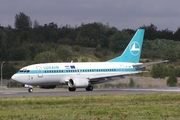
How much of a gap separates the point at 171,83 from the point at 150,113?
157ft

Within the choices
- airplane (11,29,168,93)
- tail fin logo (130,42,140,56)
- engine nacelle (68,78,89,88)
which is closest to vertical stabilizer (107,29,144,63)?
tail fin logo (130,42,140,56)

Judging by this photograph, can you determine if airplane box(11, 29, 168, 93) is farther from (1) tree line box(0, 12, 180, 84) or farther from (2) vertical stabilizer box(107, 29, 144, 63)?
(1) tree line box(0, 12, 180, 84)

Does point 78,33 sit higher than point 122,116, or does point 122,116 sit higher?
point 78,33

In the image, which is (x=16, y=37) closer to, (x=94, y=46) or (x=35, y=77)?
(x=94, y=46)

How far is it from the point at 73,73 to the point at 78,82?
5.53 feet

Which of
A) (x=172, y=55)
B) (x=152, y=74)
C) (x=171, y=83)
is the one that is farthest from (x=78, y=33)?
(x=171, y=83)

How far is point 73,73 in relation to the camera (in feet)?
199

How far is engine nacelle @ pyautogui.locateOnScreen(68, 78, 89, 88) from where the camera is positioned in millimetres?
59094

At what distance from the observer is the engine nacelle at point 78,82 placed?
59.1 meters

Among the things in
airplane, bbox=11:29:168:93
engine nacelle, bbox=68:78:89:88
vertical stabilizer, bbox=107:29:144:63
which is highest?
vertical stabilizer, bbox=107:29:144:63

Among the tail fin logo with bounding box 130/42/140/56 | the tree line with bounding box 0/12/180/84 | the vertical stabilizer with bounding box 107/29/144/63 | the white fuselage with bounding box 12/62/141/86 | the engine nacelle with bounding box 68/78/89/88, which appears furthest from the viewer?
the tree line with bounding box 0/12/180/84

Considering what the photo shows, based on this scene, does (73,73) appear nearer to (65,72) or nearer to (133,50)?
(65,72)

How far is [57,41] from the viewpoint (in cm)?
14275

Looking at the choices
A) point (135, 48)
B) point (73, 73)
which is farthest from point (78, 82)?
point (135, 48)
